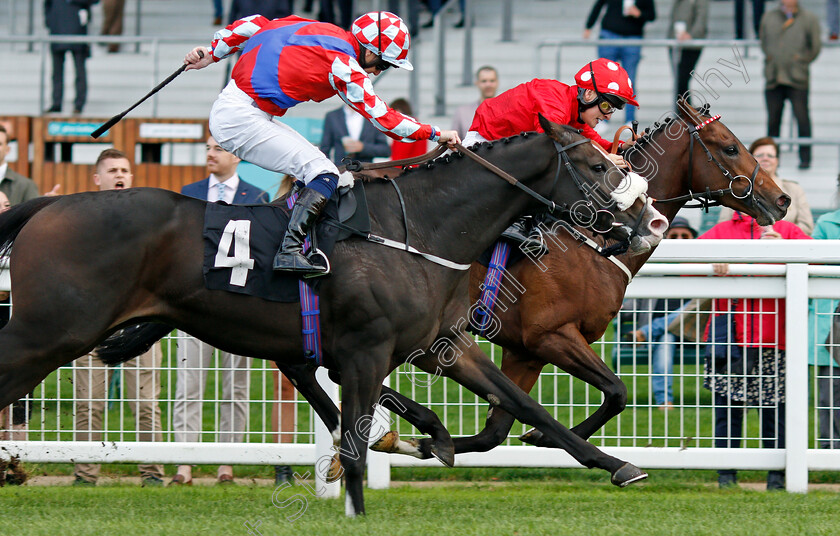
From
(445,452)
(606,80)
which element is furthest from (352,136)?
(445,452)

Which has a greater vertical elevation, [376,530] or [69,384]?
[69,384]

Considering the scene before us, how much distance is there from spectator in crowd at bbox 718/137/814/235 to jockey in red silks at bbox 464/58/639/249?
197 centimetres

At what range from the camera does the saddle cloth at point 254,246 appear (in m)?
4.65

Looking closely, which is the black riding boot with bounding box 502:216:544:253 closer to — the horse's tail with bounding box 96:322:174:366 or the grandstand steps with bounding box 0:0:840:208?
the horse's tail with bounding box 96:322:174:366

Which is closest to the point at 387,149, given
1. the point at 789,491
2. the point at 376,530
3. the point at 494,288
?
the point at 494,288

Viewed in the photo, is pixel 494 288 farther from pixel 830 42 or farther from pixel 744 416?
pixel 830 42

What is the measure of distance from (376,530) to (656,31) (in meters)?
9.76

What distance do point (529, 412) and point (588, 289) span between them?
29.7 inches

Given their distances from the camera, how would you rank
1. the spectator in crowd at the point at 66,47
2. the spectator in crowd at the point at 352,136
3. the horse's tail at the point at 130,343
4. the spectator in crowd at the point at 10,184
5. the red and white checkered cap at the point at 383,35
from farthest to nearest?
the spectator in crowd at the point at 66,47
the spectator in crowd at the point at 352,136
the spectator in crowd at the point at 10,184
the horse's tail at the point at 130,343
the red and white checkered cap at the point at 383,35

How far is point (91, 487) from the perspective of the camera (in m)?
6.03

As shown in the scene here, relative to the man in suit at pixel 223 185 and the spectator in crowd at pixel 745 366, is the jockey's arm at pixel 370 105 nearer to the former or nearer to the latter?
the spectator in crowd at pixel 745 366

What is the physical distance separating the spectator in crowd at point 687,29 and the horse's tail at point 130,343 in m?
6.22

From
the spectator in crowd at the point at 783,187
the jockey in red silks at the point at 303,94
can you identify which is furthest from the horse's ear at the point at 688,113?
→ the spectator in crowd at the point at 783,187

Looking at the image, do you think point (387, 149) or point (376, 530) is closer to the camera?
point (376, 530)
